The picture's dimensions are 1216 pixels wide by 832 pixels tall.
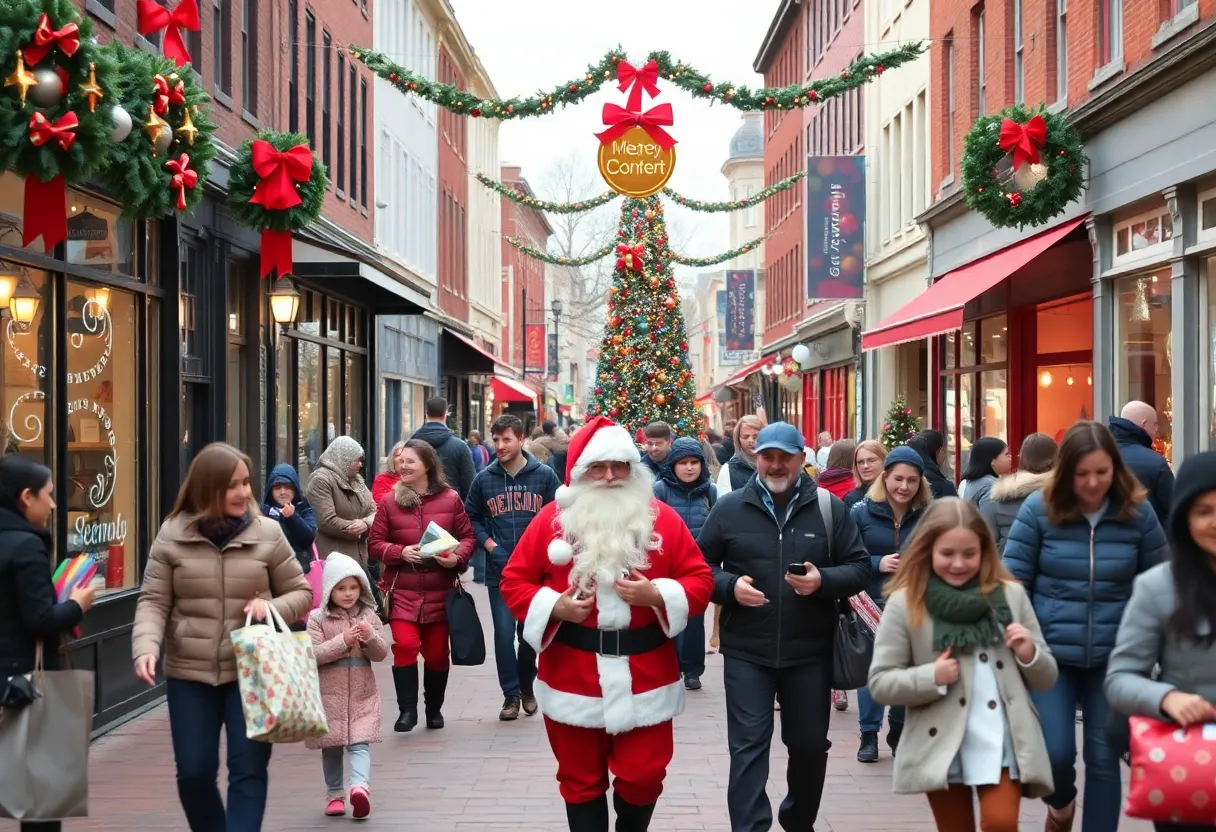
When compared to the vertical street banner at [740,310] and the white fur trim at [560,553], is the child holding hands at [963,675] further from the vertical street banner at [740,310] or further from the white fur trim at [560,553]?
the vertical street banner at [740,310]

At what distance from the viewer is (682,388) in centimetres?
2853

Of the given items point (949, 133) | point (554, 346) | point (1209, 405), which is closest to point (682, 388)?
point (949, 133)

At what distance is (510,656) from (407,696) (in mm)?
801

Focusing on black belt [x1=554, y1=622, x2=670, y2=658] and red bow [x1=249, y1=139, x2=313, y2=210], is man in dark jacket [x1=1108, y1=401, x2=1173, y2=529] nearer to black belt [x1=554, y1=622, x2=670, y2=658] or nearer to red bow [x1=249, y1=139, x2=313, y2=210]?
black belt [x1=554, y1=622, x2=670, y2=658]

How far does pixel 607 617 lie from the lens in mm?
6258

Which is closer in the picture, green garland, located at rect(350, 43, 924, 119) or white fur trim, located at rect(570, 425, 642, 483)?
white fur trim, located at rect(570, 425, 642, 483)

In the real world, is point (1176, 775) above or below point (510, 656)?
above

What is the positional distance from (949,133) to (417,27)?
16.5 m

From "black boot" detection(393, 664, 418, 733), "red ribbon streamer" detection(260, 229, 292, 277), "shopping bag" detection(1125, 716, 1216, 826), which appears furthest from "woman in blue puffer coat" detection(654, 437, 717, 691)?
"shopping bag" detection(1125, 716, 1216, 826)

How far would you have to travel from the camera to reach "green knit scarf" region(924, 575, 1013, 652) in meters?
5.61

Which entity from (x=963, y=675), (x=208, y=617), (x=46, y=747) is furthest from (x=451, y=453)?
(x=963, y=675)

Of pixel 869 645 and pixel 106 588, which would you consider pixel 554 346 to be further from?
pixel 869 645

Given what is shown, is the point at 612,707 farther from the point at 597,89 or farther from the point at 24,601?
the point at 597,89

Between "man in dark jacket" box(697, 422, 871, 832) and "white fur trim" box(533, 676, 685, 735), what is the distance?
746 mm
